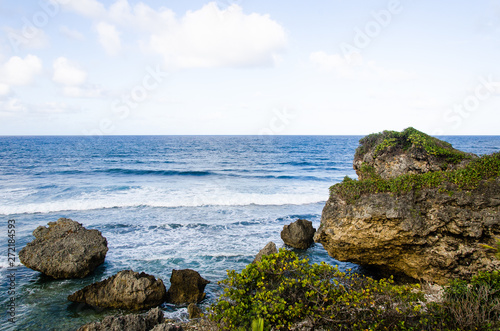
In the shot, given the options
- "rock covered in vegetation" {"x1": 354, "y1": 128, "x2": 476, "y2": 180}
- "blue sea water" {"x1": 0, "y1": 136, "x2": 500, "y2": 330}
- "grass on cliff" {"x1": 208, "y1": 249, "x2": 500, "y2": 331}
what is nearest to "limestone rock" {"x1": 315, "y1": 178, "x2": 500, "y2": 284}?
"grass on cliff" {"x1": 208, "y1": 249, "x2": 500, "y2": 331}

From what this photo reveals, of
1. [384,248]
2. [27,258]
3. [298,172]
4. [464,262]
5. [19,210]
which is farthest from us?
[298,172]

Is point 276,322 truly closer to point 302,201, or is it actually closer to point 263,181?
point 302,201

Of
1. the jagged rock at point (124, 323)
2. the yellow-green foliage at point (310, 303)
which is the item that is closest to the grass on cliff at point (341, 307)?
the yellow-green foliage at point (310, 303)

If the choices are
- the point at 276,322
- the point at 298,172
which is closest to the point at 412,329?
the point at 276,322

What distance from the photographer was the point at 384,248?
29.9 ft

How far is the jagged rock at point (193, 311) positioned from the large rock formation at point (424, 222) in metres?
4.60

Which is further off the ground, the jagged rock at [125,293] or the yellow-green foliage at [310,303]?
the yellow-green foliage at [310,303]

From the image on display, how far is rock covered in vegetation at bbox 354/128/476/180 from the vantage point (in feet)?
36.1

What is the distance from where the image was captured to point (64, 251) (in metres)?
11.5

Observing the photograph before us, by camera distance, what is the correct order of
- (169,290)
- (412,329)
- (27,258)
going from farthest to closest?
(27,258) → (169,290) → (412,329)

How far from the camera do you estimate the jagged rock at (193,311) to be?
28.6 feet

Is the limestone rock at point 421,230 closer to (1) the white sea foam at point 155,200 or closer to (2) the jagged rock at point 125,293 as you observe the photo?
(2) the jagged rock at point 125,293

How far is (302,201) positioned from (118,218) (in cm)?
1394

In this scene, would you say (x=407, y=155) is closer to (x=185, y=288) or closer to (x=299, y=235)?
(x=299, y=235)
